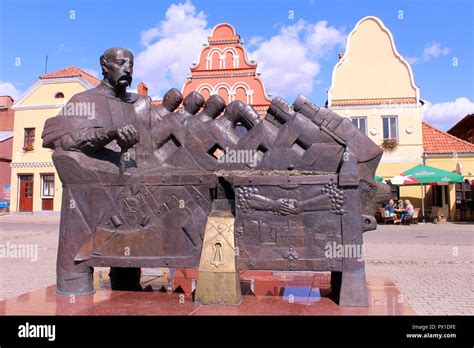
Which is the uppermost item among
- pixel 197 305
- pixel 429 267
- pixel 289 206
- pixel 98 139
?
pixel 98 139

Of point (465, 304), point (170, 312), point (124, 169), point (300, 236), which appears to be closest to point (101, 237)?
point (124, 169)

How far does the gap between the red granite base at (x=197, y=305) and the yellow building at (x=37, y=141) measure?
22863 millimetres

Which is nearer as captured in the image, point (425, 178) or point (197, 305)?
point (197, 305)

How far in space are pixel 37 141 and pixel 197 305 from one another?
1013 inches

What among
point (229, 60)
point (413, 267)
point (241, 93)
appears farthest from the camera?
point (229, 60)

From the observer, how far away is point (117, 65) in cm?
462

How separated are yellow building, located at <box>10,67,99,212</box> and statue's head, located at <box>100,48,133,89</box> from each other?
22793 millimetres

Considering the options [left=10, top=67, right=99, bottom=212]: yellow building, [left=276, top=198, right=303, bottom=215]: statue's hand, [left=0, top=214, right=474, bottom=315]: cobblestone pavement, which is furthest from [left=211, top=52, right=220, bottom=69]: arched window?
[left=276, top=198, right=303, bottom=215]: statue's hand

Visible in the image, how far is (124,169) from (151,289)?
1.49 m

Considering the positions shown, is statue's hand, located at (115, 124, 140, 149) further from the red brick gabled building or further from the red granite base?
the red brick gabled building

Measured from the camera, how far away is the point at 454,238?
1384 cm

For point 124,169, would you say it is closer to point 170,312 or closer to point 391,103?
point 170,312

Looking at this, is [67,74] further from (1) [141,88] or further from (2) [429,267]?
(2) [429,267]

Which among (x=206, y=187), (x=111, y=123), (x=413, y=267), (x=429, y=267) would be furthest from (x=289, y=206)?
(x=429, y=267)
